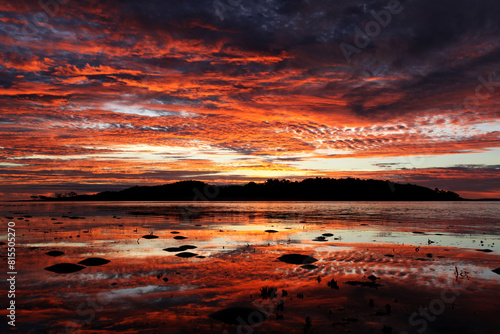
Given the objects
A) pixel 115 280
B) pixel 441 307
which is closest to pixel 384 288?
pixel 441 307

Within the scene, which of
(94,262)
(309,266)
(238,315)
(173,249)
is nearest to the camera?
(238,315)

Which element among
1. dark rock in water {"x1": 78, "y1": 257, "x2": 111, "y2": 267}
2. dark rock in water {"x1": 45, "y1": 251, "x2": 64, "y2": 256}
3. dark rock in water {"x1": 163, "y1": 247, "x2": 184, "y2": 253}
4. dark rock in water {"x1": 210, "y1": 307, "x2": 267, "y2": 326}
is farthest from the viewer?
dark rock in water {"x1": 163, "y1": 247, "x2": 184, "y2": 253}

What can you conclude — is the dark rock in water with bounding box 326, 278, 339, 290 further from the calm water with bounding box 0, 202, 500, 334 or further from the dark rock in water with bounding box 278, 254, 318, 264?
the dark rock in water with bounding box 278, 254, 318, 264

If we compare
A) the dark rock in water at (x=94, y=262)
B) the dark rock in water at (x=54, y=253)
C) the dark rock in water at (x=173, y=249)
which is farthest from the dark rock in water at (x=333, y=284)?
the dark rock in water at (x=54, y=253)

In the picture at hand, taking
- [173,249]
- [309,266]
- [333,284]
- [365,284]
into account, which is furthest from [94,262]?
[365,284]

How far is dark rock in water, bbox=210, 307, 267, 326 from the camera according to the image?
1454 centimetres

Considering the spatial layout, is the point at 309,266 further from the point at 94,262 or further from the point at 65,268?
the point at 65,268

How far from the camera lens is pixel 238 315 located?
14859 mm

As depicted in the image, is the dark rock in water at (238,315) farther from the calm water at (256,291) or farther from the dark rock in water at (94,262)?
the dark rock in water at (94,262)

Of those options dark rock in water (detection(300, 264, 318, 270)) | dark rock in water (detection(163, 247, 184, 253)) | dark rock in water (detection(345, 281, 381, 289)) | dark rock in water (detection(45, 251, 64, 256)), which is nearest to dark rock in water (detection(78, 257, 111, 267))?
dark rock in water (detection(45, 251, 64, 256))

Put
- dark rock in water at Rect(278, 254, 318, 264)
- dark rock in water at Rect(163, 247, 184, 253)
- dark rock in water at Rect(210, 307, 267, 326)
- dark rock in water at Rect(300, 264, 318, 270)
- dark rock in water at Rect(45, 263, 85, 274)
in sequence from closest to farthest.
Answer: dark rock in water at Rect(210, 307, 267, 326) → dark rock in water at Rect(45, 263, 85, 274) → dark rock in water at Rect(300, 264, 318, 270) → dark rock in water at Rect(278, 254, 318, 264) → dark rock in water at Rect(163, 247, 184, 253)

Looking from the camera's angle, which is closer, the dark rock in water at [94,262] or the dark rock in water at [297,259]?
the dark rock in water at [94,262]

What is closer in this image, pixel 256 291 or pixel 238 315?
pixel 238 315

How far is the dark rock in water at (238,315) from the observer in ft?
47.7
